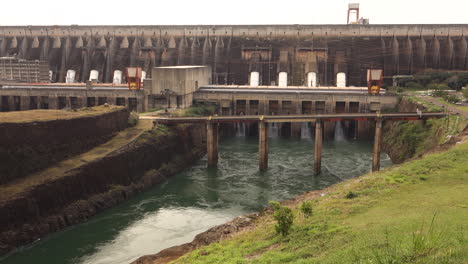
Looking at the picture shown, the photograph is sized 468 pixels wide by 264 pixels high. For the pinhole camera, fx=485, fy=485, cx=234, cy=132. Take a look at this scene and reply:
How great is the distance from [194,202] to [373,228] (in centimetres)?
2330

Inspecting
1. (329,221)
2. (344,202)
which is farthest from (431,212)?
(344,202)

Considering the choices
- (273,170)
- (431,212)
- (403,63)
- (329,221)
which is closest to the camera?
(431,212)

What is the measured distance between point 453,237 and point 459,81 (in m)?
71.3

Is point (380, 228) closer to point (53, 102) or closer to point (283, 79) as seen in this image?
point (53, 102)

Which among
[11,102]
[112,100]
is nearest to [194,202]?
[112,100]

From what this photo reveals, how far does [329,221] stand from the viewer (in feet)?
78.8

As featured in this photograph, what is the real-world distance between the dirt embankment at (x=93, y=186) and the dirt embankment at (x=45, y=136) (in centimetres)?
232

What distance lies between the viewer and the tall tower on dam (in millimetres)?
92188

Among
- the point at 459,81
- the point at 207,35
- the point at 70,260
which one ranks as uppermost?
the point at 207,35

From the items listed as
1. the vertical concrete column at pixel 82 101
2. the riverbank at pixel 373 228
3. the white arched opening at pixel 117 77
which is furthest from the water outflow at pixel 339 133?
the white arched opening at pixel 117 77

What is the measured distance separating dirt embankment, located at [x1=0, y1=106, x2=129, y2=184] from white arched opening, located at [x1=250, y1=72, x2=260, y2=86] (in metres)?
44.6

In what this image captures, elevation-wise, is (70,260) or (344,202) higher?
(344,202)

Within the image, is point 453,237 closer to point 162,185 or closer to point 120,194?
point 120,194

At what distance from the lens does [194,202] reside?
41.5m
